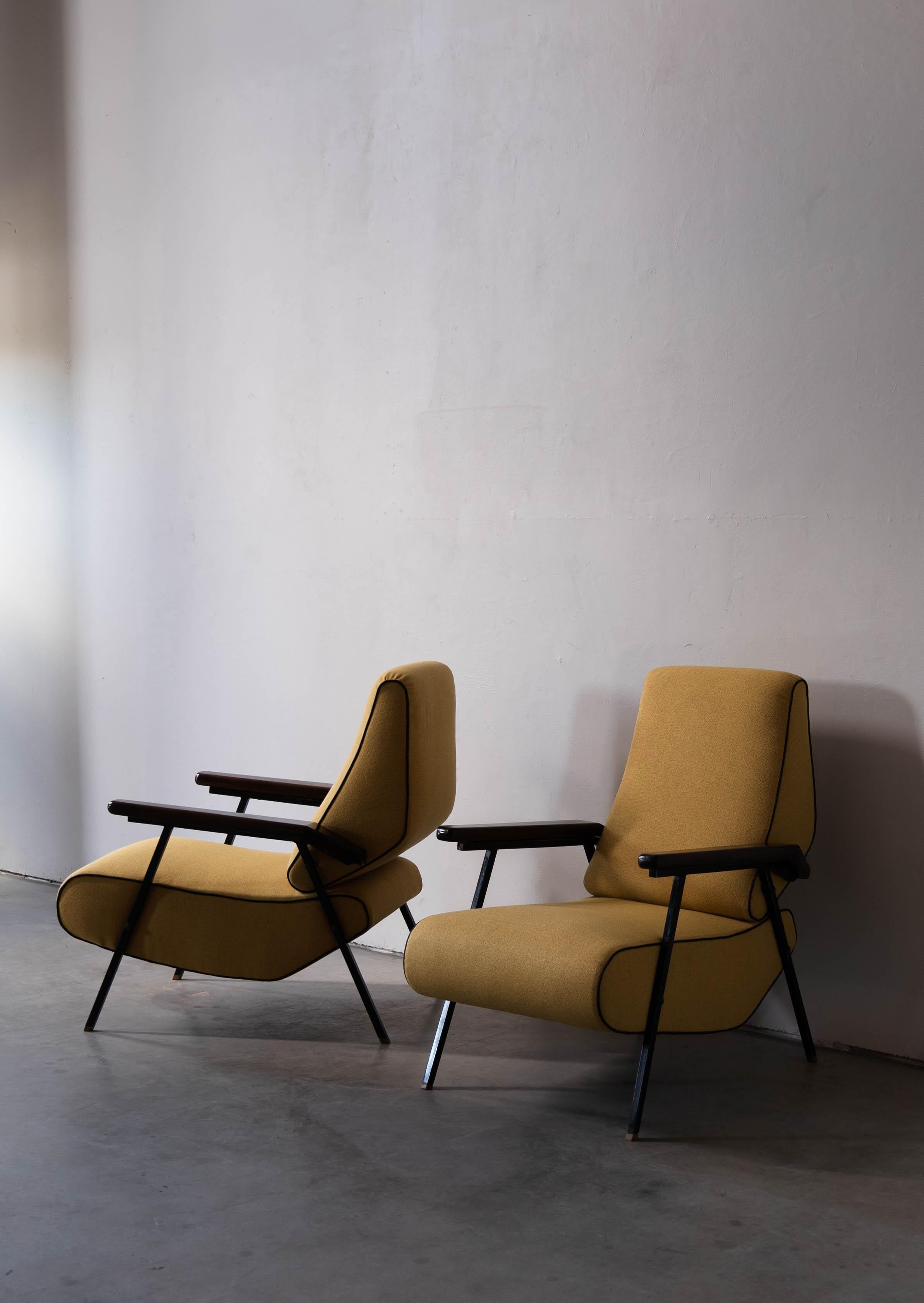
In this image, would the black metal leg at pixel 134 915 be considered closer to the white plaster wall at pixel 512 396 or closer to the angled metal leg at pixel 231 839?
the angled metal leg at pixel 231 839

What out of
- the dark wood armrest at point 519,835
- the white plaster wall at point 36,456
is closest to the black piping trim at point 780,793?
the dark wood armrest at point 519,835

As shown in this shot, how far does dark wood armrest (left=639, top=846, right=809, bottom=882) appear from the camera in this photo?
290cm

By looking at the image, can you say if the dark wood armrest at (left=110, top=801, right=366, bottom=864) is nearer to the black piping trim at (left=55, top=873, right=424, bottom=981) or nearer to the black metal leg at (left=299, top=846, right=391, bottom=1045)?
the black metal leg at (left=299, top=846, right=391, bottom=1045)

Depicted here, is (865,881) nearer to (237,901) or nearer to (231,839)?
(237,901)

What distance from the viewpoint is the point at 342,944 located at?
11.4ft

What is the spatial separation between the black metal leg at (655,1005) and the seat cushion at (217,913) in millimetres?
934

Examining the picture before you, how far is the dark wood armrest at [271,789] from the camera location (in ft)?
13.6

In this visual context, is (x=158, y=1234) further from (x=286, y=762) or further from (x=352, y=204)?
(x=352, y=204)

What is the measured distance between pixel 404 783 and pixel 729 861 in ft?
2.91

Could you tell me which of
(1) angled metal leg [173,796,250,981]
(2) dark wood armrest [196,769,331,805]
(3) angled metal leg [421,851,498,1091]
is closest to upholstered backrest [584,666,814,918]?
(3) angled metal leg [421,851,498,1091]

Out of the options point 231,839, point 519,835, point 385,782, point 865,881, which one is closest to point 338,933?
point 385,782

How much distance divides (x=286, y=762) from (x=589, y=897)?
1507 mm

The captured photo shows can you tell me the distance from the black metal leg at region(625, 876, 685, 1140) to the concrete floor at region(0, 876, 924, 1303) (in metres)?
0.09

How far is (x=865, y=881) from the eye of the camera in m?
3.60
